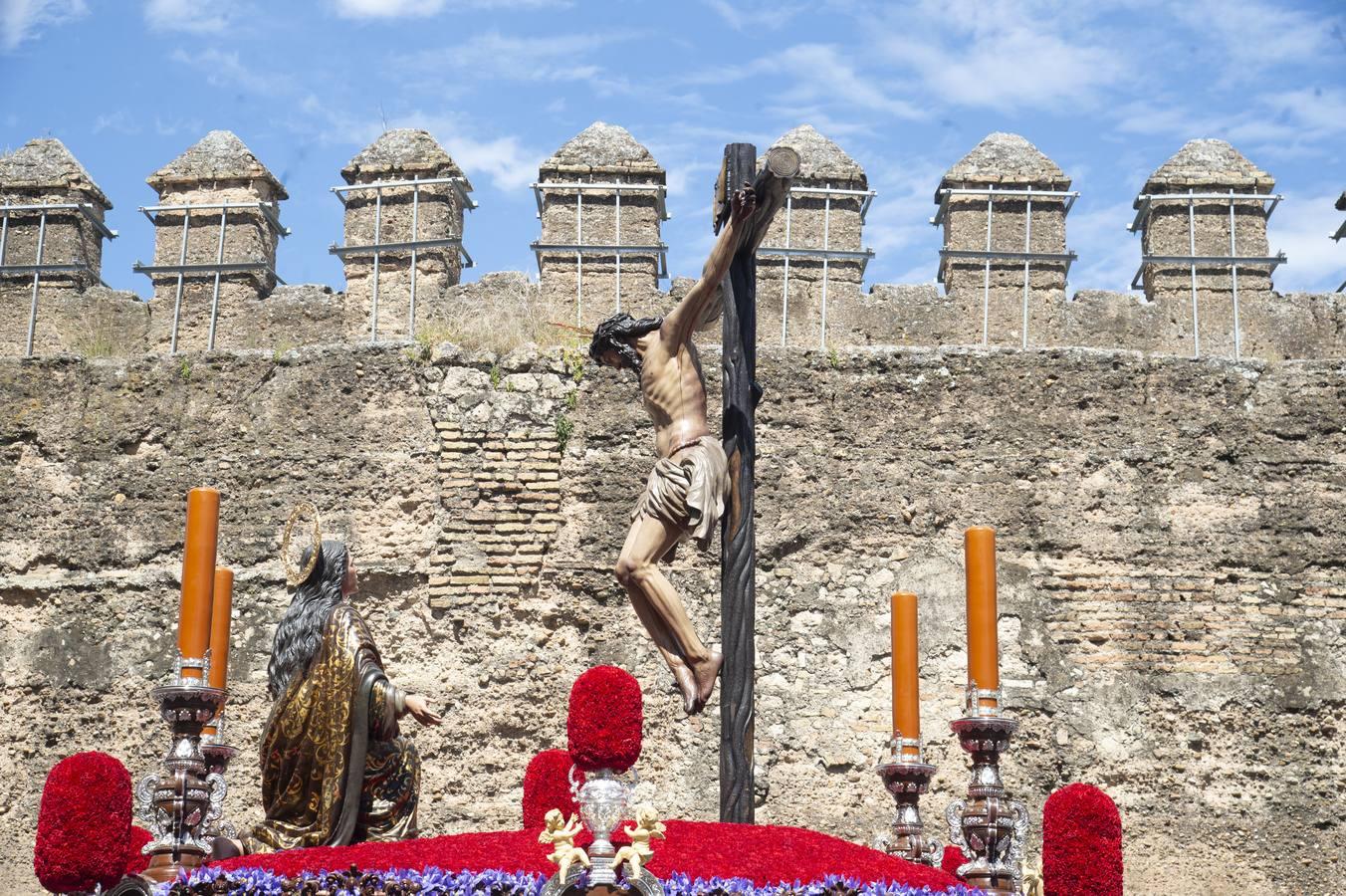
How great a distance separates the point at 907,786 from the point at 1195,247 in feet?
22.7

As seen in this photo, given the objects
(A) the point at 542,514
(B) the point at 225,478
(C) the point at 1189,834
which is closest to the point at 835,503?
(A) the point at 542,514

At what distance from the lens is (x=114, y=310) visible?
12.6 meters

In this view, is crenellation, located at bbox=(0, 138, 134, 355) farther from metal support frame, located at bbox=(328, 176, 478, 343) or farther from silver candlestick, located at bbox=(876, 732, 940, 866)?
silver candlestick, located at bbox=(876, 732, 940, 866)

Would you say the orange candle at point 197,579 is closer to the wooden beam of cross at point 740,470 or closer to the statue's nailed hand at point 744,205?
the wooden beam of cross at point 740,470

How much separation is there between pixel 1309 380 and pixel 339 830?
7.02 m

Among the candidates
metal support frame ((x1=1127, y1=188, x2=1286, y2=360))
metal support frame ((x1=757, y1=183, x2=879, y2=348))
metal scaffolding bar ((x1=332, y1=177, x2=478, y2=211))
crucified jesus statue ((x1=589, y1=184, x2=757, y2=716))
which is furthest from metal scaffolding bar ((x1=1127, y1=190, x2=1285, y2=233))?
crucified jesus statue ((x1=589, y1=184, x2=757, y2=716))

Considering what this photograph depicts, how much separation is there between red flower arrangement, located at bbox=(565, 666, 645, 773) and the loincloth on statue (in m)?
1.43

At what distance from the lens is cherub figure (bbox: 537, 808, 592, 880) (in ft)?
14.7

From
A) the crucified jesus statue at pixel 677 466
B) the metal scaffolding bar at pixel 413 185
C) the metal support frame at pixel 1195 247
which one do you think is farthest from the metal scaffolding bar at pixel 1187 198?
the crucified jesus statue at pixel 677 466

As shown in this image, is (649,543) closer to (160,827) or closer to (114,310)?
(160,827)

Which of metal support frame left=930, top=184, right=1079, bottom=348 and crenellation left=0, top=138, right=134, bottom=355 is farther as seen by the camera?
crenellation left=0, top=138, right=134, bottom=355

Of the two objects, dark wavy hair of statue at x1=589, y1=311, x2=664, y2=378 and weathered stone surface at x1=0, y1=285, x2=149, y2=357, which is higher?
weathered stone surface at x1=0, y1=285, x2=149, y2=357

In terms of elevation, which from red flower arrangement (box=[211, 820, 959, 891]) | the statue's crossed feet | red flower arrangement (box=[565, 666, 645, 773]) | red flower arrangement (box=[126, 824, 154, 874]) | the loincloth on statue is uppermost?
the loincloth on statue

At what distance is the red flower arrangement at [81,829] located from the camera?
17.3 feet
